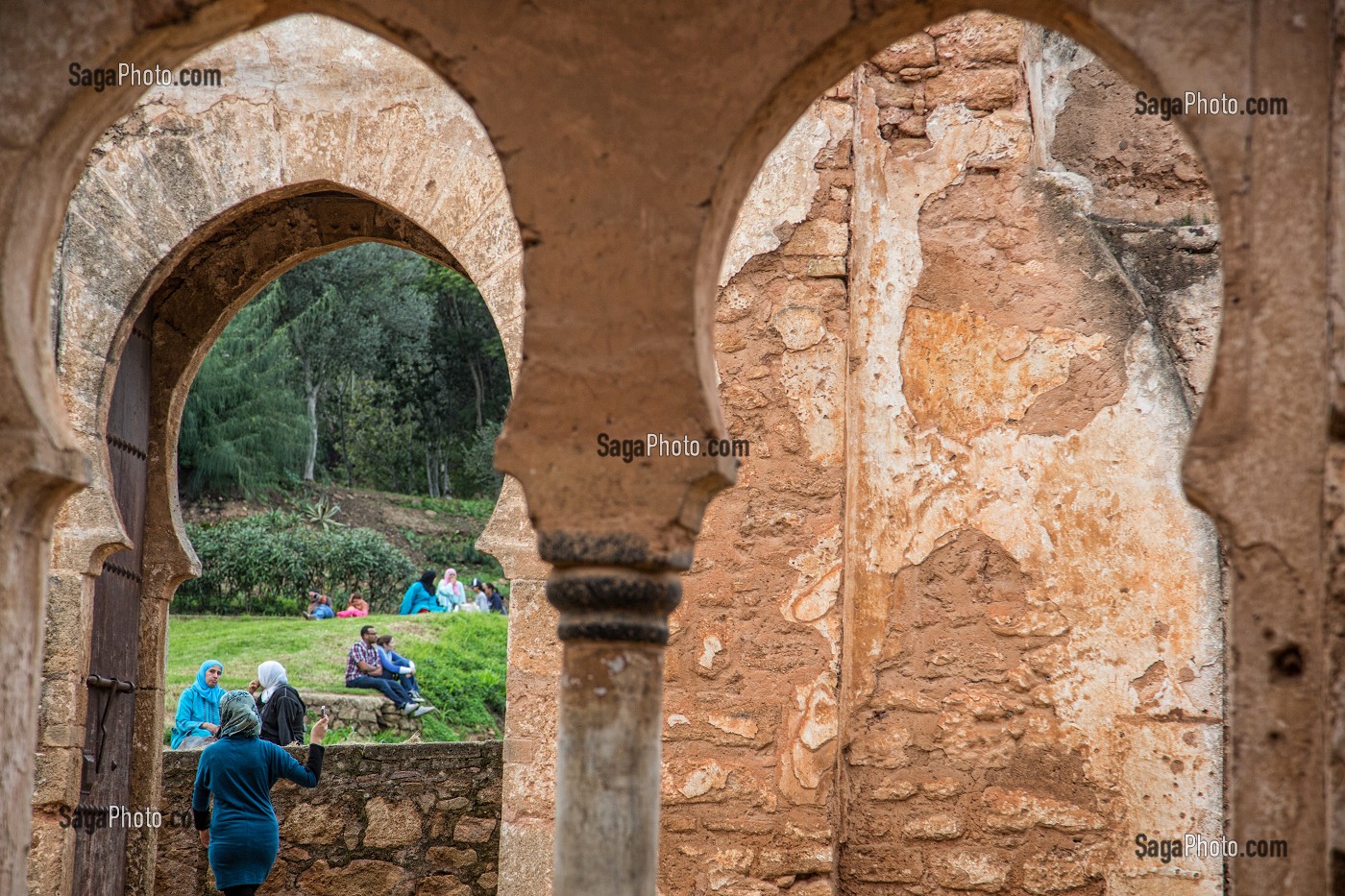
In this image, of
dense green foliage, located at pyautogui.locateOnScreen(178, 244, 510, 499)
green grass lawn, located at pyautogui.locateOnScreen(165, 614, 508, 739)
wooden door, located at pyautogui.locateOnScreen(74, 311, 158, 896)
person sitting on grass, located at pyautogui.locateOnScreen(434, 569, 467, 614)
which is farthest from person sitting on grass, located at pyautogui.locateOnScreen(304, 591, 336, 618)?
wooden door, located at pyautogui.locateOnScreen(74, 311, 158, 896)

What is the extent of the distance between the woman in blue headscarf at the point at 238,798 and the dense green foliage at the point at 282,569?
14.2m

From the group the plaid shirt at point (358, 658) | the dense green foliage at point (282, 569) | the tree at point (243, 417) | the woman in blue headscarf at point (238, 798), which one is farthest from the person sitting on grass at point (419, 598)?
the woman in blue headscarf at point (238, 798)

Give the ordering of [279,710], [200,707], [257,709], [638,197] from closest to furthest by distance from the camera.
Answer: [638,197], [279,710], [200,707], [257,709]

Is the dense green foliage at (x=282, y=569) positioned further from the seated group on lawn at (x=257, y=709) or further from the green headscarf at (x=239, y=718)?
the green headscarf at (x=239, y=718)

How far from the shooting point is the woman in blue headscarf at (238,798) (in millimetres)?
6219

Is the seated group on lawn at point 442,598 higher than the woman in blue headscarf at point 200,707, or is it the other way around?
the seated group on lawn at point 442,598

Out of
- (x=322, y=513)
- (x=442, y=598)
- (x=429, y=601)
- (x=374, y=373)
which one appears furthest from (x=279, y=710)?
(x=374, y=373)

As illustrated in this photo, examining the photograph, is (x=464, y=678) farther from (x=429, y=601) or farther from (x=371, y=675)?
(x=429, y=601)

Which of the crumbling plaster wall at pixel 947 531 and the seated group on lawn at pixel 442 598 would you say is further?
the seated group on lawn at pixel 442 598

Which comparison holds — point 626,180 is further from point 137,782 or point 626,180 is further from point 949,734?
point 137,782

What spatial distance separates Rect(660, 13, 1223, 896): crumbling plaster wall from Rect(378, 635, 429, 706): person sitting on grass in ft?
28.5

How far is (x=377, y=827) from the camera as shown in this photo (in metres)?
8.37

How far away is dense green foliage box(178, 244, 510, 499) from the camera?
28.6 meters

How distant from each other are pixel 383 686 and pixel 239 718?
7339 mm
